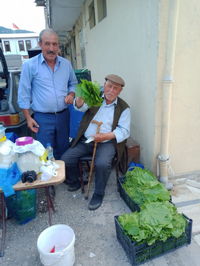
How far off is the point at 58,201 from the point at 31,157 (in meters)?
1.12

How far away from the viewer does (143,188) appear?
2.17m

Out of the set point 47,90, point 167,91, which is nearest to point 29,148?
point 47,90

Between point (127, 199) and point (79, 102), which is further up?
point (79, 102)

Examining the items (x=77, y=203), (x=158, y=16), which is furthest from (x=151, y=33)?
(x=77, y=203)

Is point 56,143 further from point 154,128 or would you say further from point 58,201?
point 154,128

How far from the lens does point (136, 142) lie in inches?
120

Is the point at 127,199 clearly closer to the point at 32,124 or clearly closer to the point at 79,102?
the point at 79,102

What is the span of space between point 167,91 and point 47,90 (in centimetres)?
154

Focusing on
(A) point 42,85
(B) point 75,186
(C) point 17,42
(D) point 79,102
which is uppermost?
(C) point 17,42

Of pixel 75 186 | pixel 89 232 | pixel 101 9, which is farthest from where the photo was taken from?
pixel 101 9

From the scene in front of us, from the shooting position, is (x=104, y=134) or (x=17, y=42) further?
(x=17, y=42)

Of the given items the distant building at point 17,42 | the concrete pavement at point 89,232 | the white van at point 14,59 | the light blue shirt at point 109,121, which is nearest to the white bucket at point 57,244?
the concrete pavement at point 89,232

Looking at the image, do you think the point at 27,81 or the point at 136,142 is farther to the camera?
the point at 136,142

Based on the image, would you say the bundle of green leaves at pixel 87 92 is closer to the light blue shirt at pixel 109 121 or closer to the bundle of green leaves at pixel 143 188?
the light blue shirt at pixel 109 121
